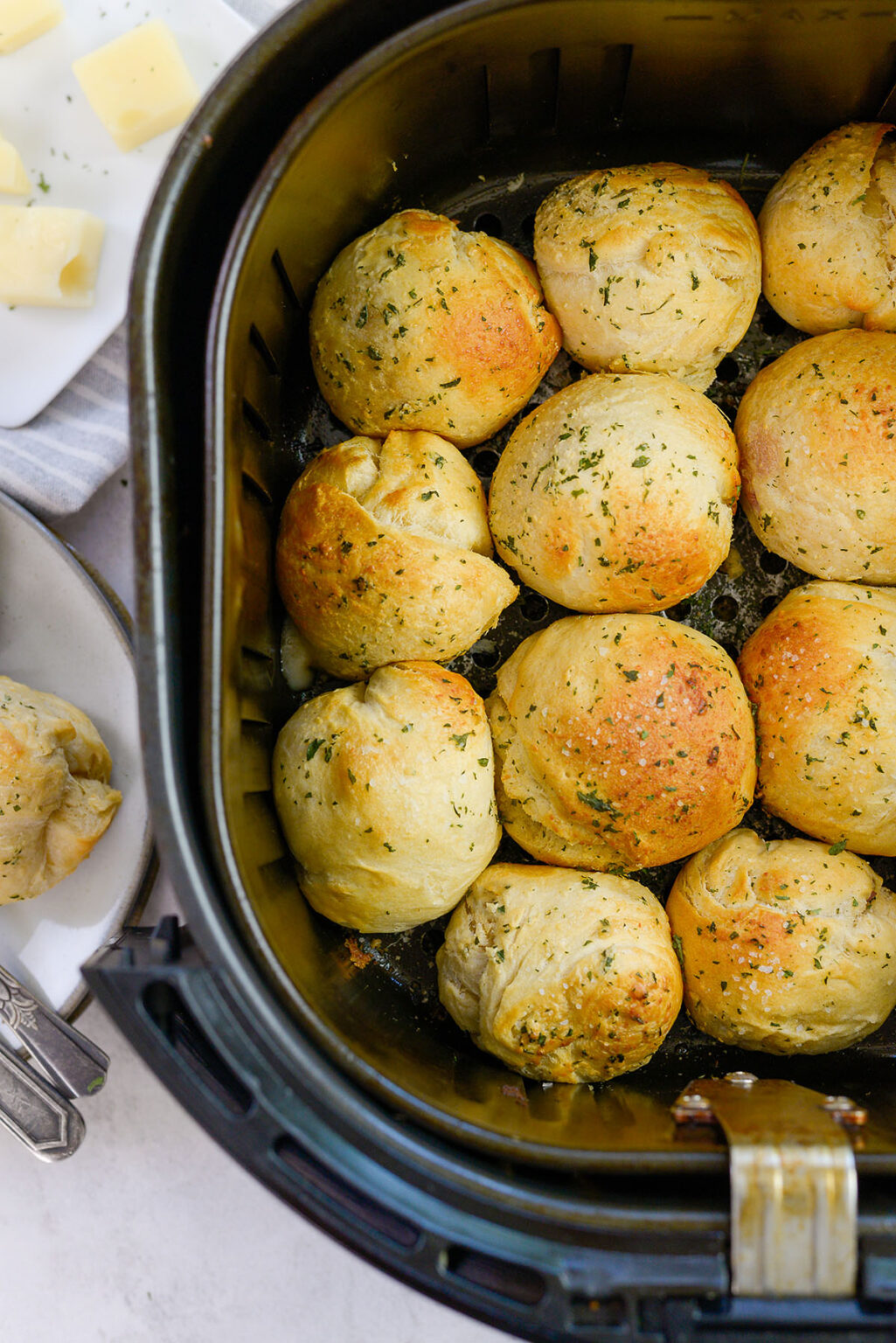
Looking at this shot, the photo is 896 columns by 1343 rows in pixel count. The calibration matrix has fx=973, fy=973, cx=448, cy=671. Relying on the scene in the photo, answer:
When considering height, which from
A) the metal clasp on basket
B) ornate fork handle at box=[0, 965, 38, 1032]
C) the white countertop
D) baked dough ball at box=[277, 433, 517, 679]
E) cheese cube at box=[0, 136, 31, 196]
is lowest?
the white countertop

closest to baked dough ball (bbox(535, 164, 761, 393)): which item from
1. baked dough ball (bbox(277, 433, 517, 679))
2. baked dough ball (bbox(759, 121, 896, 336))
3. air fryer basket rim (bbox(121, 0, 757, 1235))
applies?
baked dough ball (bbox(759, 121, 896, 336))

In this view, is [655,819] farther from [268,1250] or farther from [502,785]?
[268,1250]

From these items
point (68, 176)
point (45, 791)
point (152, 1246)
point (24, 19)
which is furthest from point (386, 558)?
point (152, 1246)

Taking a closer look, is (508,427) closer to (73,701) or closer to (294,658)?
(294,658)

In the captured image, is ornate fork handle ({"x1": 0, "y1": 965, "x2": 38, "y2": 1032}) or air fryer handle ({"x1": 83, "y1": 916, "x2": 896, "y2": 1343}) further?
ornate fork handle ({"x1": 0, "y1": 965, "x2": 38, "y2": 1032})

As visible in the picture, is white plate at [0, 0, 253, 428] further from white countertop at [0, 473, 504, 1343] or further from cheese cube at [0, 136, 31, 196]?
white countertop at [0, 473, 504, 1343]

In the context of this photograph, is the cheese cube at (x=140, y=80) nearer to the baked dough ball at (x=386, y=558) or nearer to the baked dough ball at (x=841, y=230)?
the baked dough ball at (x=386, y=558)

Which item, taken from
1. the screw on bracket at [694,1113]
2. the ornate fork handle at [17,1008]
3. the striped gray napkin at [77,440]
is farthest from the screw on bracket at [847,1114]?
the striped gray napkin at [77,440]


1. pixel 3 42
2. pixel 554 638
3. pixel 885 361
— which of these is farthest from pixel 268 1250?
pixel 3 42
